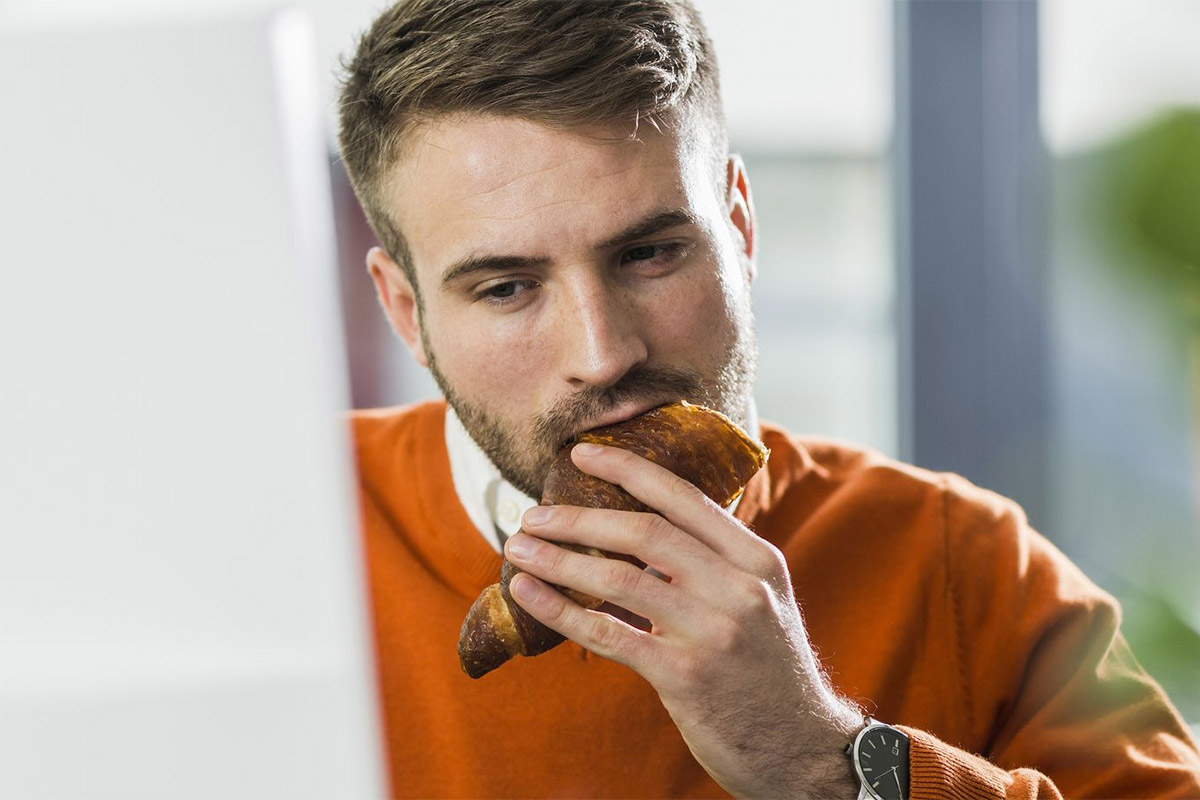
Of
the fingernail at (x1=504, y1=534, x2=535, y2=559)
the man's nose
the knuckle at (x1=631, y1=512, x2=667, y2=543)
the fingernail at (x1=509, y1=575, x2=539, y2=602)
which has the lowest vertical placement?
the fingernail at (x1=509, y1=575, x2=539, y2=602)

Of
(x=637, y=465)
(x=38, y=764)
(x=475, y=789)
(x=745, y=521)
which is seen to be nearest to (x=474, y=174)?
(x=637, y=465)

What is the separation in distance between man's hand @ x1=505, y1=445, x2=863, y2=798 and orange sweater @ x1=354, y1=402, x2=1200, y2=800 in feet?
0.81

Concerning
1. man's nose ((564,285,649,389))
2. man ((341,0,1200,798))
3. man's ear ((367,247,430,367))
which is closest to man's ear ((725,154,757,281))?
man ((341,0,1200,798))

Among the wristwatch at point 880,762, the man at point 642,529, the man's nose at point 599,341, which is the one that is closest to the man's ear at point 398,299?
the man at point 642,529

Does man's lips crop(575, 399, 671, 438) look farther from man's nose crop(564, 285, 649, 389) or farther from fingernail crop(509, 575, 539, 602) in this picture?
fingernail crop(509, 575, 539, 602)

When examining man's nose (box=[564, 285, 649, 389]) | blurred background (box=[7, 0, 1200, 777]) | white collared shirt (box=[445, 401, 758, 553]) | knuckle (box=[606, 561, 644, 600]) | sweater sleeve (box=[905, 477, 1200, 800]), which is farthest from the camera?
blurred background (box=[7, 0, 1200, 777])

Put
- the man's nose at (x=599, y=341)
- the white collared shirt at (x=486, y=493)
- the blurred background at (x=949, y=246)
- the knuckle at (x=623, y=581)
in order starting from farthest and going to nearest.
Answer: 1. the blurred background at (x=949, y=246)
2. the white collared shirt at (x=486, y=493)
3. the man's nose at (x=599, y=341)
4. the knuckle at (x=623, y=581)

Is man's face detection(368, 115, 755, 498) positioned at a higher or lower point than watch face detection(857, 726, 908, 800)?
higher

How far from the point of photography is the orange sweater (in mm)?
974

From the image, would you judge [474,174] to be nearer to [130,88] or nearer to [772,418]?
[130,88]

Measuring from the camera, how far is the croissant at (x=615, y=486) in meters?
0.76

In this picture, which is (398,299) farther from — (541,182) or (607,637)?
(607,637)

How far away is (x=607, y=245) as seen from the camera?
2.81 feet

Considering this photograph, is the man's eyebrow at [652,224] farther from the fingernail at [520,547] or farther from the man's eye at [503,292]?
the fingernail at [520,547]
